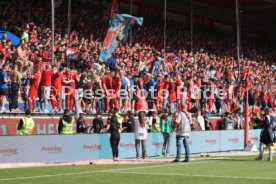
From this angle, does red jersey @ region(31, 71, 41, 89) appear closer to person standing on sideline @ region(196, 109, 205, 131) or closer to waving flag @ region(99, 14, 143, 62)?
waving flag @ region(99, 14, 143, 62)

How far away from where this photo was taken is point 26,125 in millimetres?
20672

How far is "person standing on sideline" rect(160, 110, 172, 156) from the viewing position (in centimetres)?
2502

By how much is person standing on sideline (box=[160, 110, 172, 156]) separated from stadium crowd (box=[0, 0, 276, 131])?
4.86ft

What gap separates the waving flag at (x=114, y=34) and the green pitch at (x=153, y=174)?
365 inches

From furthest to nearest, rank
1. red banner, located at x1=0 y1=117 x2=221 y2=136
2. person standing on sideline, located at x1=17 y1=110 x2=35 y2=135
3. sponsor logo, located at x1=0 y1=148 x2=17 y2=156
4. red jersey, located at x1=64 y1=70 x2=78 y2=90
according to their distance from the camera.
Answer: red jersey, located at x1=64 y1=70 x2=78 y2=90 → red banner, located at x1=0 y1=117 x2=221 y2=136 → person standing on sideline, located at x1=17 y1=110 x2=35 y2=135 → sponsor logo, located at x1=0 y1=148 x2=17 y2=156

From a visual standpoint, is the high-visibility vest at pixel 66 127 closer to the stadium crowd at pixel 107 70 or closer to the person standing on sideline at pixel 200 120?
the stadium crowd at pixel 107 70

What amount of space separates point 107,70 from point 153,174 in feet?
37.0

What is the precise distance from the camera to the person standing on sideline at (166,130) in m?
25.0

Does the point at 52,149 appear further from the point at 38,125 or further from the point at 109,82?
the point at 109,82

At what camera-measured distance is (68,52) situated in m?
27.2

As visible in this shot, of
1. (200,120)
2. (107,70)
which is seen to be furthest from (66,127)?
(200,120)

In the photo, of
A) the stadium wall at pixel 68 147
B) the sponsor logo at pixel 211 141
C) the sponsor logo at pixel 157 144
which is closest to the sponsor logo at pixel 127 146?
the stadium wall at pixel 68 147

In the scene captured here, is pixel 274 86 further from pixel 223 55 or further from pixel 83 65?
pixel 83 65

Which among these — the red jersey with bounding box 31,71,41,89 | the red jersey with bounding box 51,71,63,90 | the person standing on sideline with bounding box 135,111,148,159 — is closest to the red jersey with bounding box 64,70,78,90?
the red jersey with bounding box 51,71,63,90
